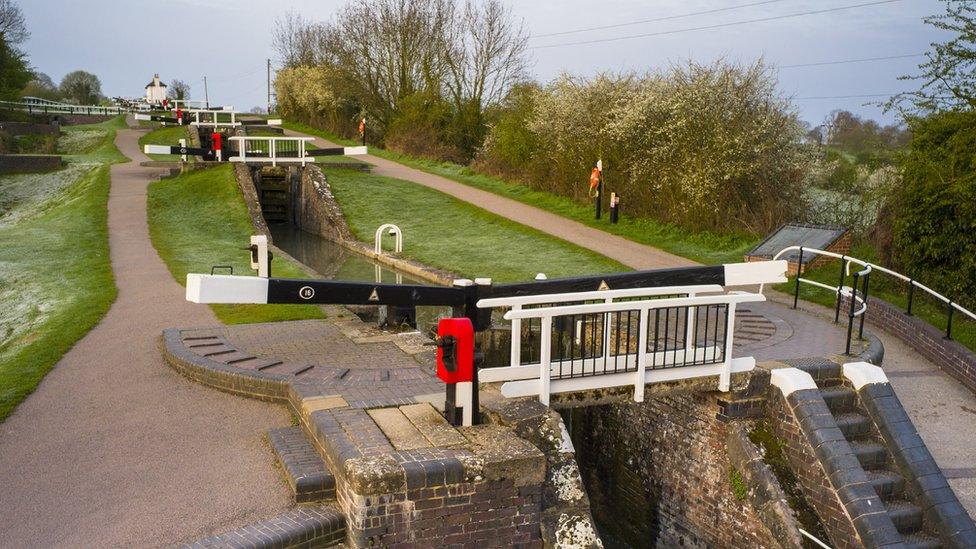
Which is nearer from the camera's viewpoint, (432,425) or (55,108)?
(432,425)

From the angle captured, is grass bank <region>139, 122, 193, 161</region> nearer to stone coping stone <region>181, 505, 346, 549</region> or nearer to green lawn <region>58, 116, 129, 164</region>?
green lawn <region>58, 116, 129, 164</region>

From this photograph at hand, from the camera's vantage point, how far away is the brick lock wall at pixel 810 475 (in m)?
7.00

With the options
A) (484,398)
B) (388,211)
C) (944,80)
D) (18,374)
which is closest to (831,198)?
(944,80)

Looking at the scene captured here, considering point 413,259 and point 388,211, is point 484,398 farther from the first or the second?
point 388,211

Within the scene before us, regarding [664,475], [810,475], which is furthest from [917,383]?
[664,475]

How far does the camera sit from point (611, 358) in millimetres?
7293

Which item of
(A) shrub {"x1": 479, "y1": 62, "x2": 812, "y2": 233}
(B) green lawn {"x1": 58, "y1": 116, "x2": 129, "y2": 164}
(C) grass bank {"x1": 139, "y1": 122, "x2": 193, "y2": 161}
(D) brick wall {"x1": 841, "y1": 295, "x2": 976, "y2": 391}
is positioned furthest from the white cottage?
(D) brick wall {"x1": 841, "y1": 295, "x2": 976, "y2": 391}

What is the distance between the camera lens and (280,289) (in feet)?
21.1

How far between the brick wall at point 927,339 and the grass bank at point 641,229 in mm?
4203

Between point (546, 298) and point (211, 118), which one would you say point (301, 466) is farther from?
point (211, 118)

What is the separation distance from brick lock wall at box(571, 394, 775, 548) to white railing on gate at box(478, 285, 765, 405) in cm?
56

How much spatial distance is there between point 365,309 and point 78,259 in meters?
7.49

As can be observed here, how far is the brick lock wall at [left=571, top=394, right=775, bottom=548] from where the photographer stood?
25.7ft

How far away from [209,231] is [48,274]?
505cm
